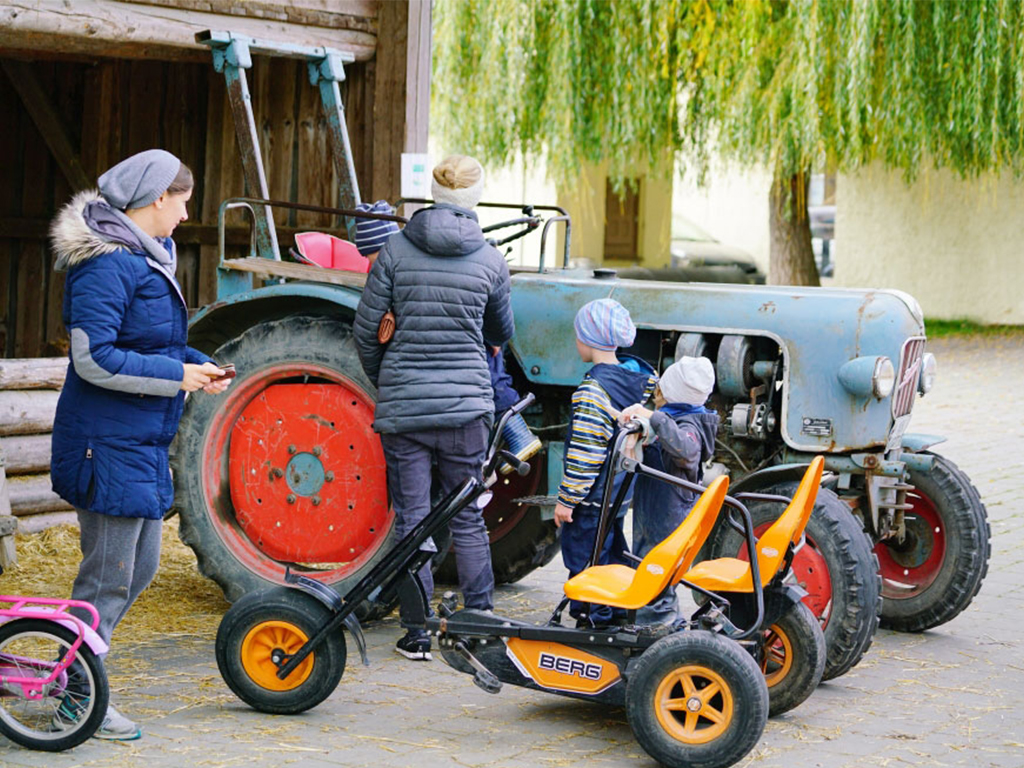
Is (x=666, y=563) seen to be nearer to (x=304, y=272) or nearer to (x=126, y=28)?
(x=304, y=272)

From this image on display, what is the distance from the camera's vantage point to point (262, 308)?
20.9 ft

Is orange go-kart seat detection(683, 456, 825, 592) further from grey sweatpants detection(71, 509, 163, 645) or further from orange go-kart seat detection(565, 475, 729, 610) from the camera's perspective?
grey sweatpants detection(71, 509, 163, 645)

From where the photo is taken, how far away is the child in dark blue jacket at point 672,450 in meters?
4.97

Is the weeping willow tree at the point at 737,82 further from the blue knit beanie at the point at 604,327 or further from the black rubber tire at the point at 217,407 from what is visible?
the blue knit beanie at the point at 604,327

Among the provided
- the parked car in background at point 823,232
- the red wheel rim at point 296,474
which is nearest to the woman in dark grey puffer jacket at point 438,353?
the red wheel rim at point 296,474

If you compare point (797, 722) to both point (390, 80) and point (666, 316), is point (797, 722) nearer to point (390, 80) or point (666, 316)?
point (666, 316)

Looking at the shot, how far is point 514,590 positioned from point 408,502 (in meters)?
1.50

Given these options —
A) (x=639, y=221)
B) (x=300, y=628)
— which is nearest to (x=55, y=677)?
(x=300, y=628)

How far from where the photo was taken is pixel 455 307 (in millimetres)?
5324

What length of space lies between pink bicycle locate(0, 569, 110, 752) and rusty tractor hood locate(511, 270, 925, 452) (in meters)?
2.41

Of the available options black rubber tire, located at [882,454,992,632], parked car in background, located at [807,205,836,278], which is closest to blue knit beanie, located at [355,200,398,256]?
black rubber tire, located at [882,454,992,632]

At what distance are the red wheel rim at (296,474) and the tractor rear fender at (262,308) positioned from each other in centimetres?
28

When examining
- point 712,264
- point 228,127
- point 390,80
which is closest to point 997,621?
point 390,80

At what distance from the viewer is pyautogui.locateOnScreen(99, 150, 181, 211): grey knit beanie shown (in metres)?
4.45
